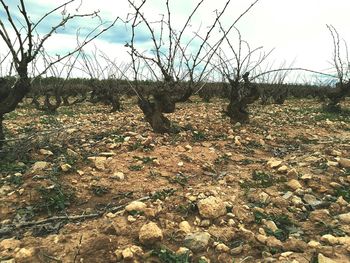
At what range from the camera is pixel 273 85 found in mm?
18641

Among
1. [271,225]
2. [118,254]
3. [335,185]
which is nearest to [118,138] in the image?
[335,185]

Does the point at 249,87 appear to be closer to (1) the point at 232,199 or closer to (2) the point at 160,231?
(1) the point at 232,199

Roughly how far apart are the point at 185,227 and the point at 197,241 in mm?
219

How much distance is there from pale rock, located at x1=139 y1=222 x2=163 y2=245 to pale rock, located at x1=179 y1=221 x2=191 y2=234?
0.21 m

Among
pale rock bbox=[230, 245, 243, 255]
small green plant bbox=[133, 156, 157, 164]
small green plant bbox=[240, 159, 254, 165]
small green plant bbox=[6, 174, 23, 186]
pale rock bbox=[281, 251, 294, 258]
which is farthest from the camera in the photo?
small green plant bbox=[240, 159, 254, 165]

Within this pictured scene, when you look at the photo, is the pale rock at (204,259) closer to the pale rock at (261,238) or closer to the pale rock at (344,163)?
the pale rock at (261,238)

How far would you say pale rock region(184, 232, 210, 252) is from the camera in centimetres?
272

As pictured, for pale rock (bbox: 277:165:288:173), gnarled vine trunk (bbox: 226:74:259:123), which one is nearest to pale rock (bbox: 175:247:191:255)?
pale rock (bbox: 277:165:288:173)

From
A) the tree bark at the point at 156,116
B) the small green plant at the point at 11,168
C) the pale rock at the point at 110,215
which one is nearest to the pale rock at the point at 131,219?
the pale rock at the point at 110,215

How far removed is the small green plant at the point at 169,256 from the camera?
2.54m

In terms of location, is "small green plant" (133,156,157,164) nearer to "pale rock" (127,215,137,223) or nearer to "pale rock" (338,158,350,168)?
"pale rock" (127,215,137,223)

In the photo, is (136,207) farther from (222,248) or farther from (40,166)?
(40,166)

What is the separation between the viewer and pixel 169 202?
11.1 feet

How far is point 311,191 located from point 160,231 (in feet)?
6.17
